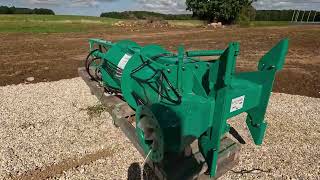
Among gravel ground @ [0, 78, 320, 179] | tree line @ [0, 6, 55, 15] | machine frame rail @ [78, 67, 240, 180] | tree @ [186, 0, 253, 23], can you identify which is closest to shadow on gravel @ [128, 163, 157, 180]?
gravel ground @ [0, 78, 320, 179]

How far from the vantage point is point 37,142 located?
12.4 feet

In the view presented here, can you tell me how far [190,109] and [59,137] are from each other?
8.51 ft

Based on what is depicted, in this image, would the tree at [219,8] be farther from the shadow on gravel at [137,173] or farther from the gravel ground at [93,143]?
the shadow on gravel at [137,173]

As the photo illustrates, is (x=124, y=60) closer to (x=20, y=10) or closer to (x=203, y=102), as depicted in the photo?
(x=203, y=102)

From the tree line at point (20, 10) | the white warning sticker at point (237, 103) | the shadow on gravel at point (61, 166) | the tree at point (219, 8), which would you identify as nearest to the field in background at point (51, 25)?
the tree at point (219, 8)

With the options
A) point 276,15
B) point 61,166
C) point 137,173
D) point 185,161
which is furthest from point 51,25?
point 276,15

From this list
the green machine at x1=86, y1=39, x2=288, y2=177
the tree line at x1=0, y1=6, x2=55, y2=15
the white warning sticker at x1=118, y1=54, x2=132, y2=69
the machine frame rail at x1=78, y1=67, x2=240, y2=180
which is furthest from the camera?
the tree line at x1=0, y1=6, x2=55, y2=15

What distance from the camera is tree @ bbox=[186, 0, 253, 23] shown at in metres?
33.9

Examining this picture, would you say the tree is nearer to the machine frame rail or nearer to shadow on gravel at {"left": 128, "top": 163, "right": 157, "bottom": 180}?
the machine frame rail

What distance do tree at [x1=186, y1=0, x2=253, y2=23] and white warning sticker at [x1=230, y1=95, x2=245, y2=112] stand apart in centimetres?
3404

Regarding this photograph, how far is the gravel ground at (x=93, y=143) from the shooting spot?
3.18m

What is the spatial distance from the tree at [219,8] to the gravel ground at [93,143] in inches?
1215

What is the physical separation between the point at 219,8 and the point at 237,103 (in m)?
34.5

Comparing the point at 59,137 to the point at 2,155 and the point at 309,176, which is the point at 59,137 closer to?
the point at 2,155
